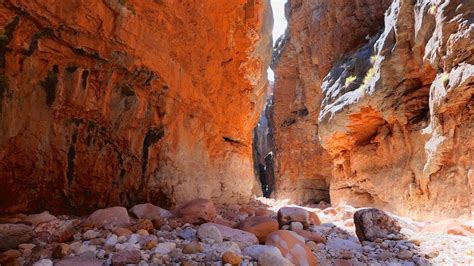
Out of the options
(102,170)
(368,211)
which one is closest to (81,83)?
(102,170)

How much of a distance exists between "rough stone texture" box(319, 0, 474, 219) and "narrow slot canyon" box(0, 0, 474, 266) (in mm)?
42

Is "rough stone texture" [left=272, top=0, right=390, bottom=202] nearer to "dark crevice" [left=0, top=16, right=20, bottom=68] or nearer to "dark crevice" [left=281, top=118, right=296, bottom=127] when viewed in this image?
"dark crevice" [left=281, top=118, right=296, bottom=127]

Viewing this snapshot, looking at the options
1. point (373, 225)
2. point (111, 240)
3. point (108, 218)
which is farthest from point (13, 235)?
point (373, 225)

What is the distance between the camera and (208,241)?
111 inches

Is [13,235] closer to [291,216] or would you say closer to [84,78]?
[84,78]

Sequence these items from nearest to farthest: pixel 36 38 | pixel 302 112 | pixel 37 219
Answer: pixel 37 219 < pixel 36 38 < pixel 302 112

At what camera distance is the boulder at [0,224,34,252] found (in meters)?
2.36

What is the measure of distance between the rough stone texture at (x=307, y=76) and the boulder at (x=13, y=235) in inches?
528

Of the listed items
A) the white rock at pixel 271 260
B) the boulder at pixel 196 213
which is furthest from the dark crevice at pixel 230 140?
the white rock at pixel 271 260

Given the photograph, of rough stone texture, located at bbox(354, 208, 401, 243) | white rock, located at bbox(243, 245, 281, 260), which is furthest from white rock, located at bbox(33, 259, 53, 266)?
rough stone texture, located at bbox(354, 208, 401, 243)

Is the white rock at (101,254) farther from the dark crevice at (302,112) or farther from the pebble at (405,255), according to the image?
the dark crevice at (302,112)

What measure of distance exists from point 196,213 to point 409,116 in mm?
7057

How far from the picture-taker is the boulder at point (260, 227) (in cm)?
336

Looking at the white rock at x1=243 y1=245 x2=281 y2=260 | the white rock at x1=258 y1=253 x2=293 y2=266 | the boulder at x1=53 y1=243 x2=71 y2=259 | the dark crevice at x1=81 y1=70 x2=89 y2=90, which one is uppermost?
the dark crevice at x1=81 y1=70 x2=89 y2=90
